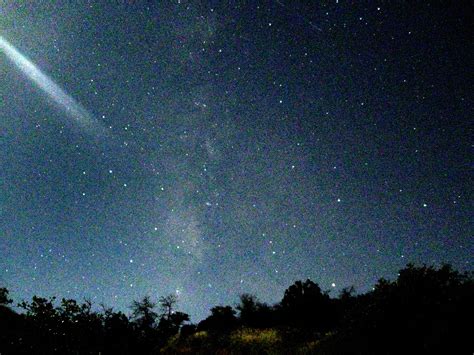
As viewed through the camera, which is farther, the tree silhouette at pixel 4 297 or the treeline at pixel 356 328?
the tree silhouette at pixel 4 297

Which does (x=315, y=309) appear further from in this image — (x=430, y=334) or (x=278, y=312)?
(x=430, y=334)

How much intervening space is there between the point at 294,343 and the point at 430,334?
13302 millimetres

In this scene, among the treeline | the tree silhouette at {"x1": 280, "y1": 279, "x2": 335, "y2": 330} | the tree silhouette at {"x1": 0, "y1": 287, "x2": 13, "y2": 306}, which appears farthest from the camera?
the tree silhouette at {"x1": 280, "y1": 279, "x2": 335, "y2": 330}

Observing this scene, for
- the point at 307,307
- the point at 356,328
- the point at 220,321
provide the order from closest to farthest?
1. the point at 356,328
2. the point at 307,307
3. the point at 220,321

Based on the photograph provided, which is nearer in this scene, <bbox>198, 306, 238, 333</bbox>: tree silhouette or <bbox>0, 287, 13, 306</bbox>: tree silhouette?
<bbox>0, 287, 13, 306</bbox>: tree silhouette

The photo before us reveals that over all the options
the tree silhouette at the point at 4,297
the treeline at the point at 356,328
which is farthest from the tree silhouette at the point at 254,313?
the tree silhouette at the point at 4,297

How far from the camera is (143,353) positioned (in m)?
18.1

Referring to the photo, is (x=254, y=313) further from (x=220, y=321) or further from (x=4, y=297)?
(x=4, y=297)

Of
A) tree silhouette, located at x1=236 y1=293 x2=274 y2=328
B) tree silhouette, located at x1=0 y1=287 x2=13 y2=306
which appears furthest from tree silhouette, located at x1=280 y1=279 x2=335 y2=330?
tree silhouette, located at x1=0 y1=287 x2=13 y2=306

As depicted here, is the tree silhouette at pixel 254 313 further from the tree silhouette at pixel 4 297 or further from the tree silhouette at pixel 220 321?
the tree silhouette at pixel 4 297

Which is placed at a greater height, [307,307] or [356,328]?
[307,307]

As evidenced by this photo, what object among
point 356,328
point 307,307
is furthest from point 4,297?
point 307,307

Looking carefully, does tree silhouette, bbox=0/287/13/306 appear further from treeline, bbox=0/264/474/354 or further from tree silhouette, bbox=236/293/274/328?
tree silhouette, bbox=236/293/274/328

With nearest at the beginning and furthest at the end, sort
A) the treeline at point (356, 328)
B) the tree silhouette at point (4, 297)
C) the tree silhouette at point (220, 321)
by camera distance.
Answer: the treeline at point (356, 328)
the tree silhouette at point (4, 297)
the tree silhouette at point (220, 321)
